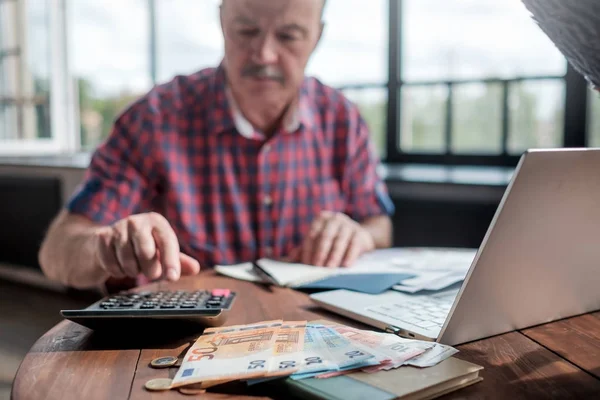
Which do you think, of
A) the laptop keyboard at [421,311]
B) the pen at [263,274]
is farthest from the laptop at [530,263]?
the pen at [263,274]

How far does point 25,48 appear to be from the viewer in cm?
385

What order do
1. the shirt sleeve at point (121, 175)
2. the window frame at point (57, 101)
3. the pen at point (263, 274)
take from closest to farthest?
the pen at point (263, 274) → the shirt sleeve at point (121, 175) → the window frame at point (57, 101)

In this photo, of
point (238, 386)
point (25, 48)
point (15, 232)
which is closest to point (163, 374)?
point (238, 386)

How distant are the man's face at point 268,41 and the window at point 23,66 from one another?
2.88 m

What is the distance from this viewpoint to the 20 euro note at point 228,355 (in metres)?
0.54

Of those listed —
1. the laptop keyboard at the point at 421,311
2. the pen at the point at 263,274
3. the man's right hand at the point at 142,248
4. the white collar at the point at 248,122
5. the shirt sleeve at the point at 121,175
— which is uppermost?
the white collar at the point at 248,122

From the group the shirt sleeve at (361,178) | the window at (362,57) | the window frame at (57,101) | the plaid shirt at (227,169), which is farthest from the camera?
the window frame at (57,101)


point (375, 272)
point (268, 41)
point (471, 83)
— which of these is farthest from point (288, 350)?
point (471, 83)

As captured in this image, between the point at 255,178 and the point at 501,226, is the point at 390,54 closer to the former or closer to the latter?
the point at 255,178

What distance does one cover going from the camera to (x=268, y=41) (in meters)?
1.34

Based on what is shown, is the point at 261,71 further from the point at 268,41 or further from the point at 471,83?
the point at 471,83

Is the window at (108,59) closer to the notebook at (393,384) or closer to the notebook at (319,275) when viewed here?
the notebook at (319,275)

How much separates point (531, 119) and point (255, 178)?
1.74 metres

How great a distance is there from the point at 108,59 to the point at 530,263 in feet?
13.0
